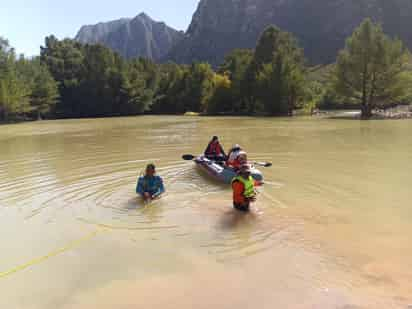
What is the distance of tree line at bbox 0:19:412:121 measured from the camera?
133 feet

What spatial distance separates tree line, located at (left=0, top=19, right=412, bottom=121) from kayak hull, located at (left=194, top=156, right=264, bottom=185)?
33.5m

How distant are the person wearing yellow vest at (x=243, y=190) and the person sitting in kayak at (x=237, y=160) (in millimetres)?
1937

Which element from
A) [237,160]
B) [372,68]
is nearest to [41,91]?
[372,68]

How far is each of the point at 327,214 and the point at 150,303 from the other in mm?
4476

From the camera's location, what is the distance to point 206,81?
204ft

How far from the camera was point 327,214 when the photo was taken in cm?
788

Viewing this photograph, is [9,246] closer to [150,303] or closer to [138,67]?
[150,303]

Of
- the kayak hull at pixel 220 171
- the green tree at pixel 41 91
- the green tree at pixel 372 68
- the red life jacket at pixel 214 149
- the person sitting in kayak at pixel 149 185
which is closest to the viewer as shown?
the person sitting in kayak at pixel 149 185

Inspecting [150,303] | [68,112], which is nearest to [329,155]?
[150,303]

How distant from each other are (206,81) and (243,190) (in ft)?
183

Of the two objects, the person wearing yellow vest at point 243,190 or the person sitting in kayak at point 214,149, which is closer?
the person wearing yellow vest at point 243,190

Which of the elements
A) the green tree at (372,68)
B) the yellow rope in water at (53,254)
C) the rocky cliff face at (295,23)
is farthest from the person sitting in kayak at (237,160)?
the rocky cliff face at (295,23)

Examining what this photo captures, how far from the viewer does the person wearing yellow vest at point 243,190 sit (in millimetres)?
7801

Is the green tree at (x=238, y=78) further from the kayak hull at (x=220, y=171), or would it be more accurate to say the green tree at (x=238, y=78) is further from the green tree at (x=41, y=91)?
the kayak hull at (x=220, y=171)
